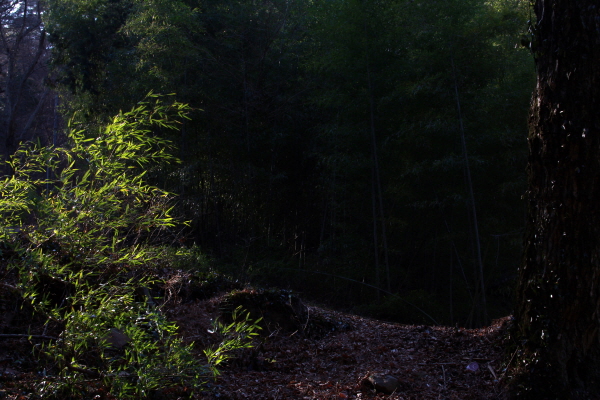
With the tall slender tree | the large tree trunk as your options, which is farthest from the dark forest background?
the large tree trunk

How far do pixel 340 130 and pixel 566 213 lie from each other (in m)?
5.11

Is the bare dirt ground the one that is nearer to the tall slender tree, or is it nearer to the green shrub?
the green shrub

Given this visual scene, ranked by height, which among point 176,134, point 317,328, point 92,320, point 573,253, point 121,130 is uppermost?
point 176,134

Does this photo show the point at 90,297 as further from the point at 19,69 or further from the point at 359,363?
the point at 19,69

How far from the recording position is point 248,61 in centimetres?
837

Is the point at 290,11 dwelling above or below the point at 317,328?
above

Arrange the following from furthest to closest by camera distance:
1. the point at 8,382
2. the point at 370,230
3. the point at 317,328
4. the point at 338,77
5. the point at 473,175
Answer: the point at 370,230 < the point at 338,77 < the point at 473,175 < the point at 317,328 < the point at 8,382

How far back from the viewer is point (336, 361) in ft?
9.11

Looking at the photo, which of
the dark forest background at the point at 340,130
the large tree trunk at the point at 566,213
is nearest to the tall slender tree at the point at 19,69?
the dark forest background at the point at 340,130

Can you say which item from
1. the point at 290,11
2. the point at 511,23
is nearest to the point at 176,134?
the point at 290,11

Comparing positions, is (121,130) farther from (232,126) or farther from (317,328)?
(232,126)

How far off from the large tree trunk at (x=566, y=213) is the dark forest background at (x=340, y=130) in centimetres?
309

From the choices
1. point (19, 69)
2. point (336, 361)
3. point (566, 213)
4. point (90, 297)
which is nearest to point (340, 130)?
point (336, 361)

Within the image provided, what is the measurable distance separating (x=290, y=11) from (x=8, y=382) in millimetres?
7821
